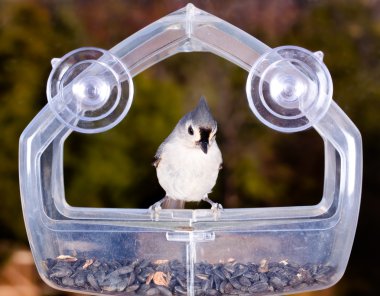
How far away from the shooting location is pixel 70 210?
6.02 ft

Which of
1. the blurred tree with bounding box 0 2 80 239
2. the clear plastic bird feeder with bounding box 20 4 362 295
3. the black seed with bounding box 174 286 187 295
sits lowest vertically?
the black seed with bounding box 174 286 187 295

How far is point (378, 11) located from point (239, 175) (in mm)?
1218

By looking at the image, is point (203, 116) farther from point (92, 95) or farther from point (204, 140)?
point (92, 95)

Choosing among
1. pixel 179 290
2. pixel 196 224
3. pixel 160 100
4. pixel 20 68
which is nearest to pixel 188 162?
pixel 196 224

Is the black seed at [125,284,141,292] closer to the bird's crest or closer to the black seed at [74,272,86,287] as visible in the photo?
the black seed at [74,272,86,287]

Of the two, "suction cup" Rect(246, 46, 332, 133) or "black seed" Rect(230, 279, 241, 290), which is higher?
"suction cup" Rect(246, 46, 332, 133)

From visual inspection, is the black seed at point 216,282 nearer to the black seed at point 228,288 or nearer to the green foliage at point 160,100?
the black seed at point 228,288

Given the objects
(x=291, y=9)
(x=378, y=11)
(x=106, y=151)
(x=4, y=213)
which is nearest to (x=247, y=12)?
(x=291, y=9)

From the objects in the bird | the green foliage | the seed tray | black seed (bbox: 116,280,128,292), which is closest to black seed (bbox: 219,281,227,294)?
the seed tray

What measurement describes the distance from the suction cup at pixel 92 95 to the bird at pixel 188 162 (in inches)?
11.8

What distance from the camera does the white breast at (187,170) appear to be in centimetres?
203

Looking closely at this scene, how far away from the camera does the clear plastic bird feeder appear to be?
1659 millimetres

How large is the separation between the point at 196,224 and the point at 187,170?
14.4 inches

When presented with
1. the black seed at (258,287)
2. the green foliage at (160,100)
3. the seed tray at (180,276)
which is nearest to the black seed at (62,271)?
the seed tray at (180,276)
